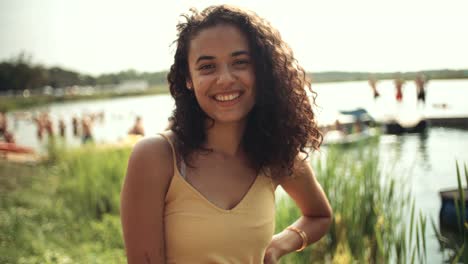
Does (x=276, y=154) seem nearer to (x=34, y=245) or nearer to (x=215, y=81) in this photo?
(x=215, y=81)

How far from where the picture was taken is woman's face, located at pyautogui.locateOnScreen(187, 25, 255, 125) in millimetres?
1498

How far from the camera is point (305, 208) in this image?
1.90 metres

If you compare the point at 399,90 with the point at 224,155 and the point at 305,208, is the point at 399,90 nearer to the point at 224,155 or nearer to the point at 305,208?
the point at 305,208

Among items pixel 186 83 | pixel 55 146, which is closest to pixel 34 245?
pixel 186 83

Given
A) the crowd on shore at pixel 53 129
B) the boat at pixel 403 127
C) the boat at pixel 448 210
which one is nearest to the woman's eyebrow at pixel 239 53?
the boat at pixel 448 210

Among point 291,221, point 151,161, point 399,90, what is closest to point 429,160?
point 291,221

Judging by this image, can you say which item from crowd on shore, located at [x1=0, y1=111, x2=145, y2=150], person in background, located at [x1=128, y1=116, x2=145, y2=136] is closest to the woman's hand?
person in background, located at [x1=128, y1=116, x2=145, y2=136]

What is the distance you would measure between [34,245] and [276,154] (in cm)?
357

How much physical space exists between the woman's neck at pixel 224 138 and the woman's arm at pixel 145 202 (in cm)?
27

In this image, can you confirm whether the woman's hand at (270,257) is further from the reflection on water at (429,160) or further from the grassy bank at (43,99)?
the grassy bank at (43,99)

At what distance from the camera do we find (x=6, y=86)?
285ft

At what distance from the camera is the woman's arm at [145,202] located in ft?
4.48

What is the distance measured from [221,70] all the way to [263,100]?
23 centimetres

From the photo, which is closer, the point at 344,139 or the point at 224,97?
the point at 224,97
